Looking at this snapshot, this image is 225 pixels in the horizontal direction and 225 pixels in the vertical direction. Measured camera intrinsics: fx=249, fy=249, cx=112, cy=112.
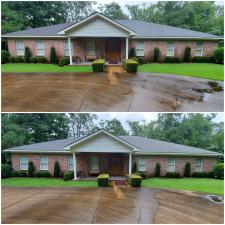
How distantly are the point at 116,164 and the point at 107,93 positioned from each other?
33.2ft

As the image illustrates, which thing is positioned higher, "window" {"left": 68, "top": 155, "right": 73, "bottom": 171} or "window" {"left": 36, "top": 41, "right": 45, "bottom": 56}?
"window" {"left": 36, "top": 41, "right": 45, "bottom": 56}

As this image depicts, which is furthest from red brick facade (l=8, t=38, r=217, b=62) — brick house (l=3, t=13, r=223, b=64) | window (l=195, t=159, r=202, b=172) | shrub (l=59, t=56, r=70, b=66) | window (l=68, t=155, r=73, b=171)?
window (l=195, t=159, r=202, b=172)

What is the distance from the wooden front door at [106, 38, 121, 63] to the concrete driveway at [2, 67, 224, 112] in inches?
243

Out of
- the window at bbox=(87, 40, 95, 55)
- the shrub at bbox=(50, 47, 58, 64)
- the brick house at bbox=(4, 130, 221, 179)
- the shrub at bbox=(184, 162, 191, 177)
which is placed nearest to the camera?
the brick house at bbox=(4, 130, 221, 179)

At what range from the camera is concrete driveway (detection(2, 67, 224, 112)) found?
10.4m

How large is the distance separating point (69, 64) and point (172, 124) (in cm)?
2348

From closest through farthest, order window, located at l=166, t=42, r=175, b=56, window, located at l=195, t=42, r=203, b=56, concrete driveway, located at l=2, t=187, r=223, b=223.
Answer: concrete driveway, located at l=2, t=187, r=223, b=223, window, located at l=166, t=42, r=175, b=56, window, located at l=195, t=42, r=203, b=56

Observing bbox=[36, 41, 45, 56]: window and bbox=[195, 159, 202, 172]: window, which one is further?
bbox=[36, 41, 45, 56]: window

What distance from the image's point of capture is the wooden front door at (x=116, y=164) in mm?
20359

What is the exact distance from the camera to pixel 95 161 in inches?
797

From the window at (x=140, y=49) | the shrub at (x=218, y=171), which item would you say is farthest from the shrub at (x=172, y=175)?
the window at (x=140, y=49)

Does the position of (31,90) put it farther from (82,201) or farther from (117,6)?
(117,6)

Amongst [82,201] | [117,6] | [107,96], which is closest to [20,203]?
[82,201]

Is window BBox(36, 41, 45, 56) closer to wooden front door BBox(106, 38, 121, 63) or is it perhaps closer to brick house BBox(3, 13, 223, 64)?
brick house BBox(3, 13, 223, 64)
